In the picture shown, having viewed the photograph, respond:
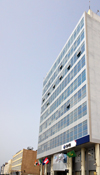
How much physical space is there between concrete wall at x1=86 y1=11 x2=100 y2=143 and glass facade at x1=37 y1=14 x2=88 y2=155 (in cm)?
120

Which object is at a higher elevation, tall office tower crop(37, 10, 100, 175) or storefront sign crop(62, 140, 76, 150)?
tall office tower crop(37, 10, 100, 175)

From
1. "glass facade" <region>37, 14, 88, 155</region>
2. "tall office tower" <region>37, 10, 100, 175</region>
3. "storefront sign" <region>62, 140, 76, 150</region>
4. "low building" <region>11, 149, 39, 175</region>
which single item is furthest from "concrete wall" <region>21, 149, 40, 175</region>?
"storefront sign" <region>62, 140, 76, 150</region>

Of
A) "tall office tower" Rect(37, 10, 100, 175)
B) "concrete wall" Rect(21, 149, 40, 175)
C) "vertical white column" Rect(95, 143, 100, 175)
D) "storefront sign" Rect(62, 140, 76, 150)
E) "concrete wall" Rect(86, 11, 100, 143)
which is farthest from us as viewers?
"concrete wall" Rect(21, 149, 40, 175)

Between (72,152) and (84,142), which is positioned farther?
(72,152)

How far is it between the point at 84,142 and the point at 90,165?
18.5 ft

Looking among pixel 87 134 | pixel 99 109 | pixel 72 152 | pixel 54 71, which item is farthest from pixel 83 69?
pixel 54 71

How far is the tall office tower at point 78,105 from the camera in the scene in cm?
3728

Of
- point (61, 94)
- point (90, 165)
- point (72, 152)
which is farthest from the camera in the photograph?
point (61, 94)

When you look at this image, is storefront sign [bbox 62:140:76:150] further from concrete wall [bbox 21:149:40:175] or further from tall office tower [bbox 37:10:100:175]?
concrete wall [bbox 21:149:40:175]

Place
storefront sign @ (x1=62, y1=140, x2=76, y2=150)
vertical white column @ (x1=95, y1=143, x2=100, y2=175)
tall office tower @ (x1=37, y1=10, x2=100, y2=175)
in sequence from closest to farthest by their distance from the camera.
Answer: vertical white column @ (x1=95, y1=143, x2=100, y2=175) → tall office tower @ (x1=37, y1=10, x2=100, y2=175) → storefront sign @ (x1=62, y1=140, x2=76, y2=150)

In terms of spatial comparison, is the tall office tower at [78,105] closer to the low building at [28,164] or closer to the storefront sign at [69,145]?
the storefront sign at [69,145]

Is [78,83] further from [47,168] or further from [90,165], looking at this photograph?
[47,168]

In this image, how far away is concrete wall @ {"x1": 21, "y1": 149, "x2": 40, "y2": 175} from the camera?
89625mm

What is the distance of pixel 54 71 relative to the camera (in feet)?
213
